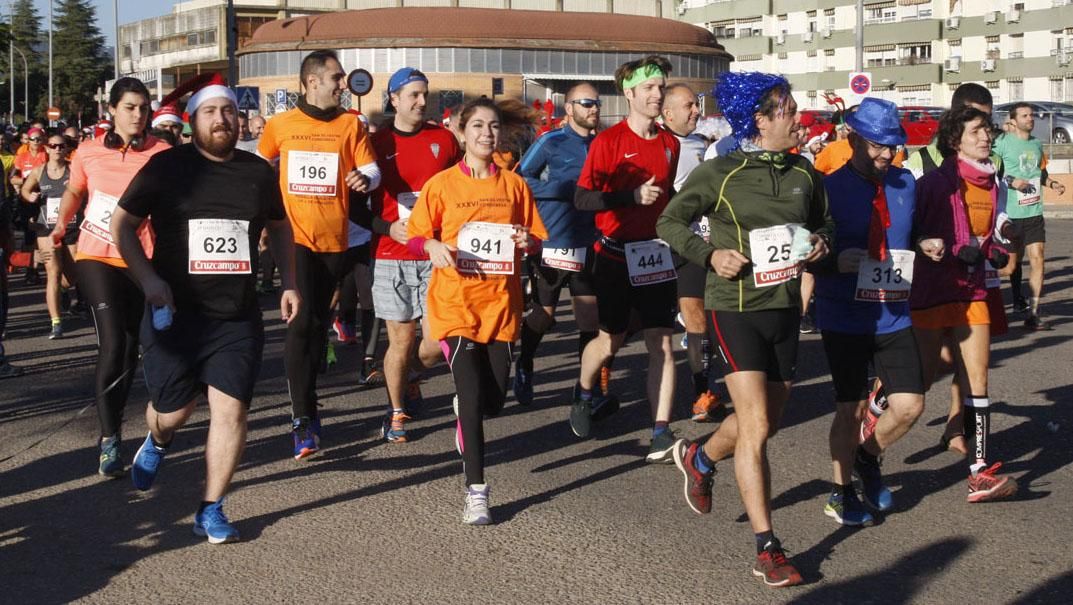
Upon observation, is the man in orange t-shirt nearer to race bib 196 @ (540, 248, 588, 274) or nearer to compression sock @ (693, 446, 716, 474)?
→ race bib 196 @ (540, 248, 588, 274)

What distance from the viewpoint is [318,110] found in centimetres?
814

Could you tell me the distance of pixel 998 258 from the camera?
700cm

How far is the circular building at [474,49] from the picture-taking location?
63.4 metres

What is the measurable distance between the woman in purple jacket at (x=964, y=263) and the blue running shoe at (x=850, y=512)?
27.9 inches

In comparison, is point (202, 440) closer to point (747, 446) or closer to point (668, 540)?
point (668, 540)

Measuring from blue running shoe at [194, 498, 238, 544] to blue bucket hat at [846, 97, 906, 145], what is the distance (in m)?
3.18

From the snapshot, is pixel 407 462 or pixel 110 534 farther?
pixel 407 462

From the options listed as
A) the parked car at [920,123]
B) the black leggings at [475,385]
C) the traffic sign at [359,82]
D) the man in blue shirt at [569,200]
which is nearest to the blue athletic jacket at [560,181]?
the man in blue shirt at [569,200]

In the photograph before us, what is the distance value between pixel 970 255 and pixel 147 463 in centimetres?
396

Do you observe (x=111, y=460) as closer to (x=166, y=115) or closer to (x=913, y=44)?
(x=166, y=115)

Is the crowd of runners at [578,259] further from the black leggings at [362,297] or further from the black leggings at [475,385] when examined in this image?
the black leggings at [362,297]

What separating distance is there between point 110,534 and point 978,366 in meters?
4.16

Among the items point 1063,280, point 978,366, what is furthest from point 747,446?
point 1063,280

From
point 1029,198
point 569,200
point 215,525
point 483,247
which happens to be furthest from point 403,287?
point 1029,198
